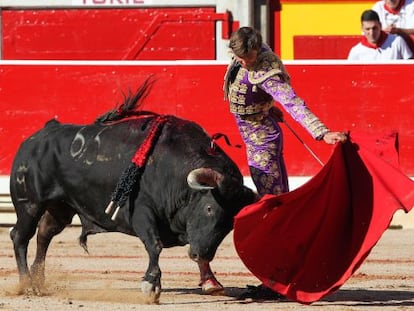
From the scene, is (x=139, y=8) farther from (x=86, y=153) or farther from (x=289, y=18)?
(x=86, y=153)

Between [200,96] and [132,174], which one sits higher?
[132,174]

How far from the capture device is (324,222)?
6379mm

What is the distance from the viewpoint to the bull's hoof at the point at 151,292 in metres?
6.32

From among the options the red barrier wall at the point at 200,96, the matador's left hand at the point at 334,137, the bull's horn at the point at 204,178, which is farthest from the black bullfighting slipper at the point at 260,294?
the red barrier wall at the point at 200,96

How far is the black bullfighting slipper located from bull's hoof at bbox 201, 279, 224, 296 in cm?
11

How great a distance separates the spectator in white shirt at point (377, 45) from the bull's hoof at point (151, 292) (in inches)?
168

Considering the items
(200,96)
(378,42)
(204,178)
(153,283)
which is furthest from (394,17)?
(153,283)

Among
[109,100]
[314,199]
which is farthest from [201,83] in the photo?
[314,199]

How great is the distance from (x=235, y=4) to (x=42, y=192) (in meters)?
5.67

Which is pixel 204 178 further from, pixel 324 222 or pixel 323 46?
A: pixel 323 46

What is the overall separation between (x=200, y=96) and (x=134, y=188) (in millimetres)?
3555

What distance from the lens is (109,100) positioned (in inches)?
400

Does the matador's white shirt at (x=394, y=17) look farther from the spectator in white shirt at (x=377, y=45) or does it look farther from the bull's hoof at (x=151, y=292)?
the bull's hoof at (x=151, y=292)

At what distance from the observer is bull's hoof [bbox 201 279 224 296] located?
6594 millimetres
